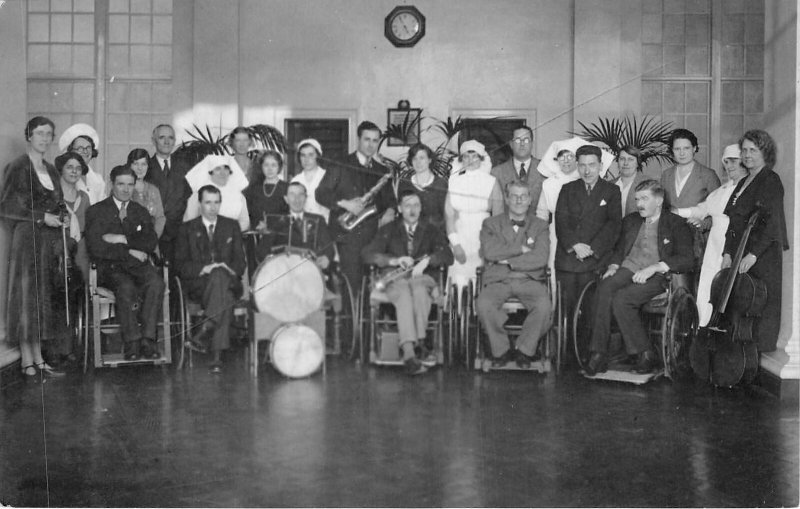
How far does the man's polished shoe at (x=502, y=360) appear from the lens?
4540 millimetres

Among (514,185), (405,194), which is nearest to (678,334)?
(514,185)

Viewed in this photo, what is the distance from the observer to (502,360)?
15.1 feet

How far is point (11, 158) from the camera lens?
12.3 feet

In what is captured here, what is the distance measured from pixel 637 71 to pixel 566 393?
158 centimetres

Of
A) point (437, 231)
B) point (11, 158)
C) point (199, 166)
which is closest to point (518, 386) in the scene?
point (437, 231)

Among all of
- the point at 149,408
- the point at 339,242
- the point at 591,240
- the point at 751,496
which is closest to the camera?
the point at 751,496

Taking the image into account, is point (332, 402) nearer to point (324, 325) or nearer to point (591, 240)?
point (324, 325)

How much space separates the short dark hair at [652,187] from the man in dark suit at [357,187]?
56.4 inches

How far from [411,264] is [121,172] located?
152 centimetres

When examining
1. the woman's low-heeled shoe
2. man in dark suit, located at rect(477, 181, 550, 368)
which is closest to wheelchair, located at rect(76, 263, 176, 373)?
the woman's low-heeled shoe

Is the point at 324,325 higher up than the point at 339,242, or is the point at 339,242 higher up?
the point at 339,242

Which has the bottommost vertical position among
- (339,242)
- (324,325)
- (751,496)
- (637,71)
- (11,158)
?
(751,496)

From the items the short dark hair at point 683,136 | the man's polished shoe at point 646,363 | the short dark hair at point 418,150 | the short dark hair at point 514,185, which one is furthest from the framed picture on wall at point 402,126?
the man's polished shoe at point 646,363

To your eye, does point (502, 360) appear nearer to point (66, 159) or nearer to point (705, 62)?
point (705, 62)
